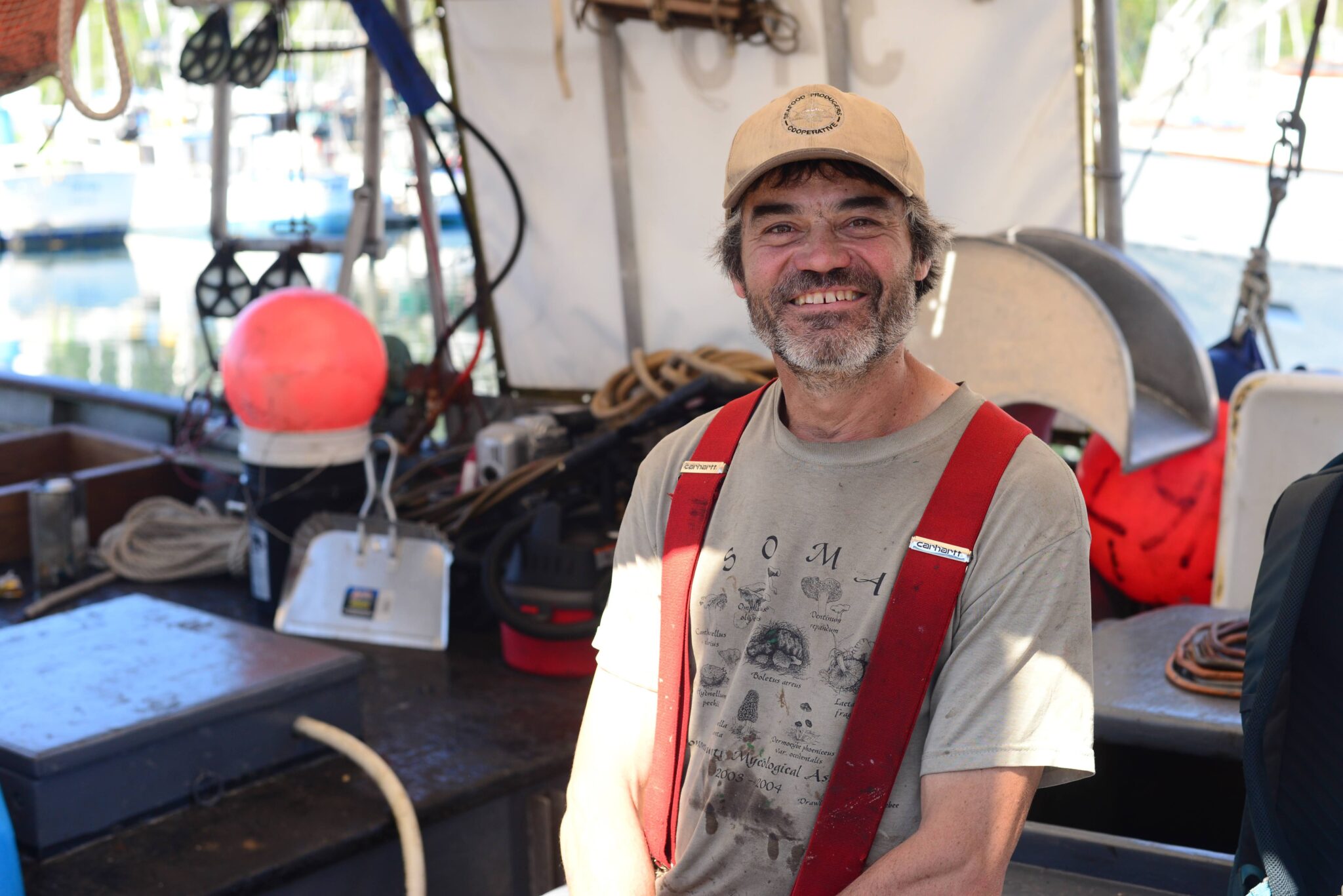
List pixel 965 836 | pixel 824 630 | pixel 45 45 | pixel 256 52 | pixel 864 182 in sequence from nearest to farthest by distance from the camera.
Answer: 1. pixel 965 836
2. pixel 824 630
3. pixel 864 182
4. pixel 45 45
5. pixel 256 52

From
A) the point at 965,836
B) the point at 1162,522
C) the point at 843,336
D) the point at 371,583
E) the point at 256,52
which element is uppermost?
the point at 256,52

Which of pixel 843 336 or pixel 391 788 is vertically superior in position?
pixel 843 336

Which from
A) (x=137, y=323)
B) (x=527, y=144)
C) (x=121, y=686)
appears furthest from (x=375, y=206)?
(x=137, y=323)

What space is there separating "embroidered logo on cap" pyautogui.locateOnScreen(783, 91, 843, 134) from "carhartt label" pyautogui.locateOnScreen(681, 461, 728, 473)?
1.65 feet

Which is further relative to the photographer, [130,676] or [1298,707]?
[130,676]

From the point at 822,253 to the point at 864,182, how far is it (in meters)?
0.12

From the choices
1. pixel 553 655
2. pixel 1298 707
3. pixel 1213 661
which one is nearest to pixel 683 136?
pixel 553 655

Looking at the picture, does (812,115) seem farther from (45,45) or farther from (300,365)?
(300,365)

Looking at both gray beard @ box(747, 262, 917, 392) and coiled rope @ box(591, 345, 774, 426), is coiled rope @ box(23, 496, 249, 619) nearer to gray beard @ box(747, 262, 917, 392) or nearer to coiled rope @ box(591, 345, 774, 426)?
coiled rope @ box(591, 345, 774, 426)

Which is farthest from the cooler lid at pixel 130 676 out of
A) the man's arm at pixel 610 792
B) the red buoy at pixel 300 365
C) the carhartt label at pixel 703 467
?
the carhartt label at pixel 703 467

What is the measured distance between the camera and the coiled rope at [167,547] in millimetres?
4906

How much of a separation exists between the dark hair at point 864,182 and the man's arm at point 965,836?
0.73 m

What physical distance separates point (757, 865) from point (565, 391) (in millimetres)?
4318

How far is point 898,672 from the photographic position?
1.66m
